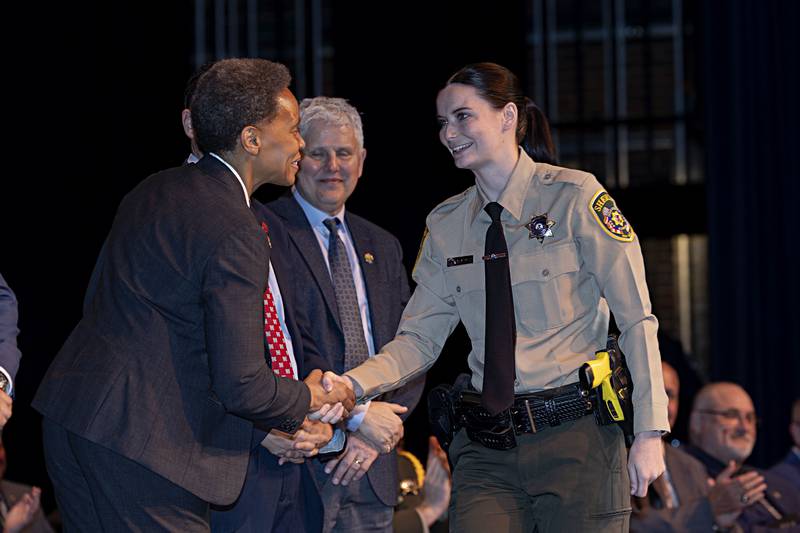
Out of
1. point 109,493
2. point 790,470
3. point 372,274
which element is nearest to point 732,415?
point 790,470

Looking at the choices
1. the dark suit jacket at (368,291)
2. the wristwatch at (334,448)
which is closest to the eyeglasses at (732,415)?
the dark suit jacket at (368,291)

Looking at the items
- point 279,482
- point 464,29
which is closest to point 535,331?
point 279,482

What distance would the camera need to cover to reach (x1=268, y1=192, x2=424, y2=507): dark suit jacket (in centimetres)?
314

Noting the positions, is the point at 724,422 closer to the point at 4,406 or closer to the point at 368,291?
the point at 368,291

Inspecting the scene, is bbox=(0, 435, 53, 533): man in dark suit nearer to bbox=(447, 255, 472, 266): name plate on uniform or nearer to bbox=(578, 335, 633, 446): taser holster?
bbox=(447, 255, 472, 266): name plate on uniform

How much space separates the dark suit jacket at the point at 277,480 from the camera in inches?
110

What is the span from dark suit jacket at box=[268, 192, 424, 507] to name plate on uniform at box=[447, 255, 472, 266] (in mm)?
442

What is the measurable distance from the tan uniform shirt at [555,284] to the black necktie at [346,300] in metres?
0.27

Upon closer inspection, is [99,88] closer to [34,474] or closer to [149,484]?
[34,474]

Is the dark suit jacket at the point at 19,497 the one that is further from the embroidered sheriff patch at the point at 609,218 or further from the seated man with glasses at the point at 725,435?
the seated man with glasses at the point at 725,435

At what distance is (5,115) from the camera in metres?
6.37

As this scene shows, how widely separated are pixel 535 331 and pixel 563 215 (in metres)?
0.26

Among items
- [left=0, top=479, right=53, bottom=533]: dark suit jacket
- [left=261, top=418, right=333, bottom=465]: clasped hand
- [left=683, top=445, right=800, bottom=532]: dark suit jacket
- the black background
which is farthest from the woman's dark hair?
the black background

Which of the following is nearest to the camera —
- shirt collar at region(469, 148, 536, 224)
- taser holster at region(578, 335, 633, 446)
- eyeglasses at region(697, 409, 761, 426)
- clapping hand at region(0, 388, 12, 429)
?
taser holster at region(578, 335, 633, 446)
